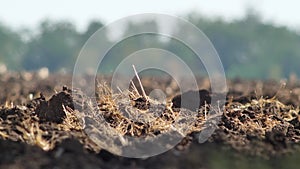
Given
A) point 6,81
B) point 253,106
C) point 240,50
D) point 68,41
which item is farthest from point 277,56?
point 253,106

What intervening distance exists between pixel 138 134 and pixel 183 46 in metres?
31.7

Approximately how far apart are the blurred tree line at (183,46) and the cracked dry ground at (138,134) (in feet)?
92.6

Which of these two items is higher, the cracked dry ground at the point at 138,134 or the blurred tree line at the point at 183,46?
the blurred tree line at the point at 183,46

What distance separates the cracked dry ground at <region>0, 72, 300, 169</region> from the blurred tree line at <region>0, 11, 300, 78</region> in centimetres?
2823

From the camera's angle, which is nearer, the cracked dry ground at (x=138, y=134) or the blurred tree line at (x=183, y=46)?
A: the cracked dry ground at (x=138, y=134)

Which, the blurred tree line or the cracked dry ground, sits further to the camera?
the blurred tree line

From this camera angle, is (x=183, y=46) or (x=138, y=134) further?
(x=183, y=46)

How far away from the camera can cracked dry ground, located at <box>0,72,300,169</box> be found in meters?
4.82

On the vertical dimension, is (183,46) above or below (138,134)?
above

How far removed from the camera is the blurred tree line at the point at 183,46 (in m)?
35.8

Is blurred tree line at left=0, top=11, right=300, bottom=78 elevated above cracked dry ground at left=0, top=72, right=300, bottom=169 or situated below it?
above

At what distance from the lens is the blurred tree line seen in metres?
35.8

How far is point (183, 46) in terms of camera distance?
3706 cm

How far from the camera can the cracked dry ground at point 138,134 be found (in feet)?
15.8
